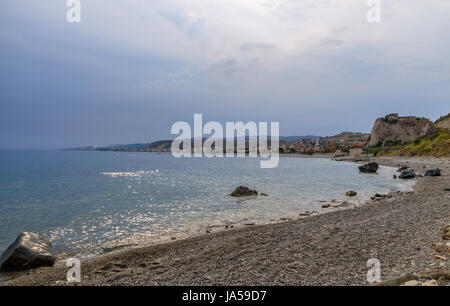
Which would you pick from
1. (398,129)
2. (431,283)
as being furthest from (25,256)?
(398,129)

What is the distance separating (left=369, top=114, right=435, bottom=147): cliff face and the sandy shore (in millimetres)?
133402

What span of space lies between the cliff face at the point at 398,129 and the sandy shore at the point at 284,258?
133402mm

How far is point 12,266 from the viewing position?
10453 millimetres

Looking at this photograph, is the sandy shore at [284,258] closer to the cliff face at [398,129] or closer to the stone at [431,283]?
the stone at [431,283]

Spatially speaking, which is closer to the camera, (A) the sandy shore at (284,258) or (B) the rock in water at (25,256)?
(A) the sandy shore at (284,258)

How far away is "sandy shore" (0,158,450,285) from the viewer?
6883mm

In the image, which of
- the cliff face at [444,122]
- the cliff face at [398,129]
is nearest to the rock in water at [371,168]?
the cliff face at [398,129]

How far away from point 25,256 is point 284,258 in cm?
1081

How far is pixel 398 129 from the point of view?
12644cm

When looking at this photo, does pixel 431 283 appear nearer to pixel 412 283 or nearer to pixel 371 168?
pixel 412 283

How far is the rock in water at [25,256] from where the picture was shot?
10.5 meters
